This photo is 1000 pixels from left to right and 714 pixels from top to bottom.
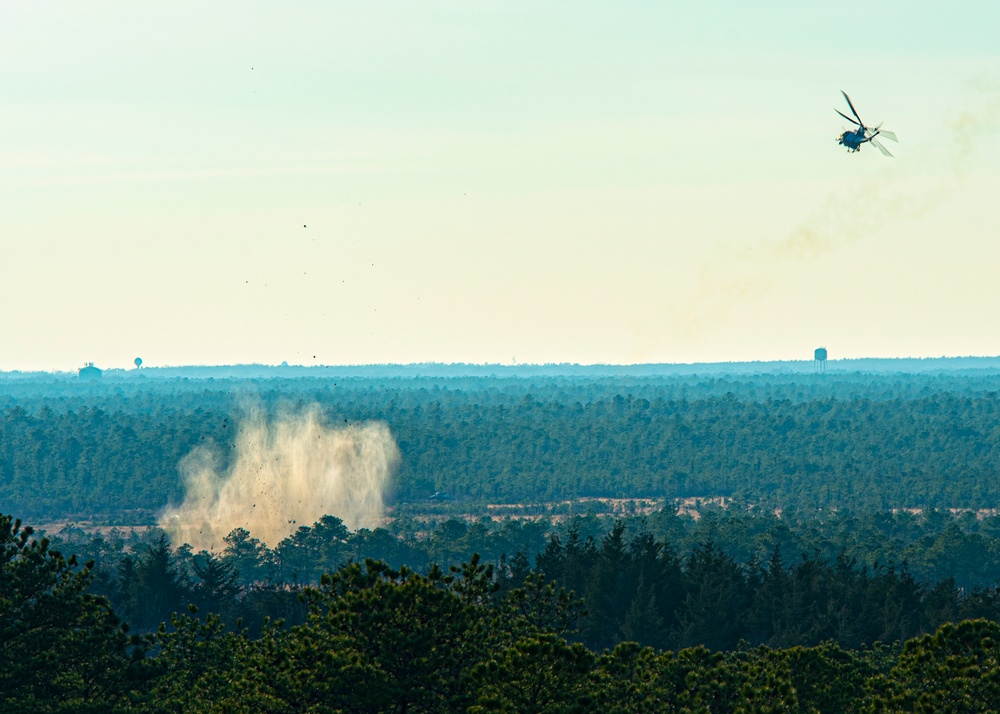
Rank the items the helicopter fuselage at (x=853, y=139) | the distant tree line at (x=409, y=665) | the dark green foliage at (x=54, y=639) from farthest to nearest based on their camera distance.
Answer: the helicopter fuselage at (x=853, y=139) < the dark green foliage at (x=54, y=639) < the distant tree line at (x=409, y=665)

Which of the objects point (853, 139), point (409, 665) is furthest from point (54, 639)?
point (853, 139)

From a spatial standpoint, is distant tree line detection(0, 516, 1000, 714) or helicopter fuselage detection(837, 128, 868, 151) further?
helicopter fuselage detection(837, 128, 868, 151)

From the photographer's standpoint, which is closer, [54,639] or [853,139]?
[54,639]

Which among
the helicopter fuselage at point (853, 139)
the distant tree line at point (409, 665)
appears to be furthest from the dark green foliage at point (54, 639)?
the helicopter fuselage at point (853, 139)

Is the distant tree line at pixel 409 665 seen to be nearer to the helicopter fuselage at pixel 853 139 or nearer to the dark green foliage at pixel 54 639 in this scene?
the dark green foliage at pixel 54 639

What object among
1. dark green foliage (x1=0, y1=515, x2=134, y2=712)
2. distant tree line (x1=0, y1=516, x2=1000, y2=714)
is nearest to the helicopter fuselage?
distant tree line (x1=0, y1=516, x2=1000, y2=714)

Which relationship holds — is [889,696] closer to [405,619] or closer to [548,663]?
[548,663]

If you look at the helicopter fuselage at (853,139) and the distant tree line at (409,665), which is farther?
the helicopter fuselage at (853,139)

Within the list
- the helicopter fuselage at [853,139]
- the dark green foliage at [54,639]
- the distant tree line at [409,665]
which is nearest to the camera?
the distant tree line at [409,665]

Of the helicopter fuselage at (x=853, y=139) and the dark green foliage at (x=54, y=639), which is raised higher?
the helicopter fuselage at (x=853, y=139)

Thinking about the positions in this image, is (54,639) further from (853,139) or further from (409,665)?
(853,139)

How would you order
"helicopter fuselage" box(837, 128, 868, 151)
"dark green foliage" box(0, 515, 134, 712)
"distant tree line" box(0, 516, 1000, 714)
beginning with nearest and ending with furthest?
"distant tree line" box(0, 516, 1000, 714) < "dark green foliage" box(0, 515, 134, 712) < "helicopter fuselage" box(837, 128, 868, 151)

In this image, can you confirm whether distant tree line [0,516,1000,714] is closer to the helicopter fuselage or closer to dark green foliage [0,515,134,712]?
dark green foliage [0,515,134,712]
